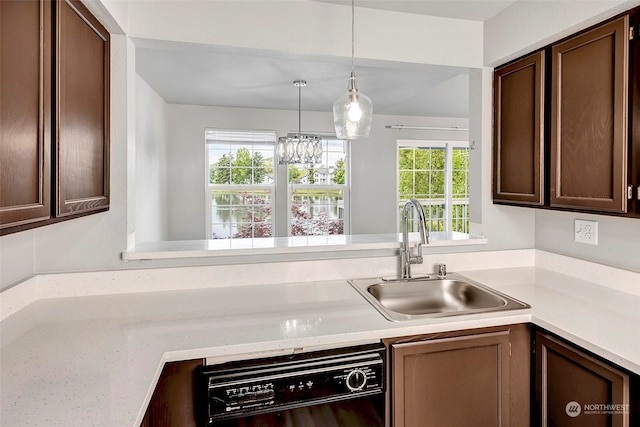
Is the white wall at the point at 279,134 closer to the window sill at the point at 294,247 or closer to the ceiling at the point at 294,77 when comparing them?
the ceiling at the point at 294,77

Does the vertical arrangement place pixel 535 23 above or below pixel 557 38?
above

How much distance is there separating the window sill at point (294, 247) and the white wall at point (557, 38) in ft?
1.25

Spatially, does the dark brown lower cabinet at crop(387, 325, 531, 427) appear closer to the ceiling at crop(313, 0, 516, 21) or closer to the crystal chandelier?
the ceiling at crop(313, 0, 516, 21)

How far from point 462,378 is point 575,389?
13.8 inches

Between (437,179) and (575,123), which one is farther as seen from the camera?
(437,179)

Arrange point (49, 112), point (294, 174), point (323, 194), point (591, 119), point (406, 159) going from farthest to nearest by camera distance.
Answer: point (406, 159) → point (323, 194) → point (294, 174) → point (591, 119) → point (49, 112)

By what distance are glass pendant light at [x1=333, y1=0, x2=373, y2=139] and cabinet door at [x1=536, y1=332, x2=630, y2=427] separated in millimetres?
1046

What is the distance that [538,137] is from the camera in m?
1.73

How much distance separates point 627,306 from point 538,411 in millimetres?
552

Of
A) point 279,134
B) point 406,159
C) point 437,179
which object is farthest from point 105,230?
point 437,179

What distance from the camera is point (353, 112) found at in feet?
5.00

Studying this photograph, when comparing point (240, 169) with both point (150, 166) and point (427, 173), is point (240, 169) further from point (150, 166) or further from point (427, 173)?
point (427, 173)

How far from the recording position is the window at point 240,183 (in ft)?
15.0

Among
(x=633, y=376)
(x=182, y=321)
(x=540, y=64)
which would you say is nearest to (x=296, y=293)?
(x=182, y=321)
